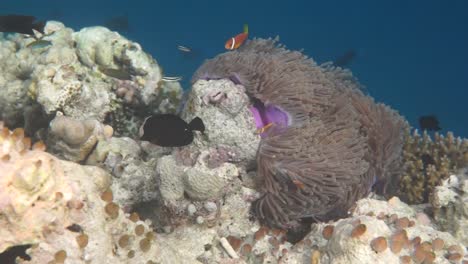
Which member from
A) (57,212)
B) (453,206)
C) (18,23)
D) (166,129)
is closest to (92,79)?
(18,23)

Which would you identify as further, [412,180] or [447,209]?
[412,180]

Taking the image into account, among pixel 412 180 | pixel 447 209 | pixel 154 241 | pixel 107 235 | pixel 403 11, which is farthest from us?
pixel 403 11

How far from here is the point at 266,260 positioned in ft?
10.2

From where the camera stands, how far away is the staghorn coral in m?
4.39

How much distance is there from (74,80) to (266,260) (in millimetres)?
2715

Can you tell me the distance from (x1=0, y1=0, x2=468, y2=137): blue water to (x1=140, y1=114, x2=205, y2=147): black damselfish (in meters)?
49.0

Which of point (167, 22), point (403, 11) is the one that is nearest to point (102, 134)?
point (167, 22)

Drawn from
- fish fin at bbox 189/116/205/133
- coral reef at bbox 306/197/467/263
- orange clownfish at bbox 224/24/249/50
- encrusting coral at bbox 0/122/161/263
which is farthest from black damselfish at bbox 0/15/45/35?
coral reef at bbox 306/197/467/263

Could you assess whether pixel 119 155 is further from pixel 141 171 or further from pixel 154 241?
pixel 154 241

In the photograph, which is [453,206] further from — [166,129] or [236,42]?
[236,42]

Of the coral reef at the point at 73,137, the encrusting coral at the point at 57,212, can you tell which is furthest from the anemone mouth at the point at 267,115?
the coral reef at the point at 73,137

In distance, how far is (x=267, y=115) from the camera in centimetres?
350

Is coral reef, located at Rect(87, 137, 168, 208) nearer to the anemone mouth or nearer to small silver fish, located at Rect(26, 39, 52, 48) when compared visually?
the anemone mouth

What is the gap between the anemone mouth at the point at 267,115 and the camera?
348 cm
